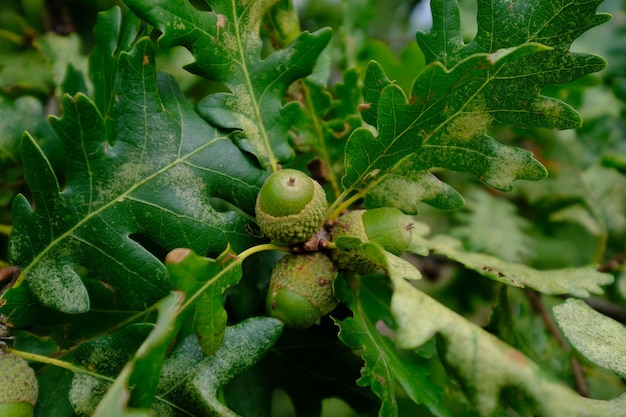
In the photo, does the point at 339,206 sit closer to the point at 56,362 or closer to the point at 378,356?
the point at 378,356

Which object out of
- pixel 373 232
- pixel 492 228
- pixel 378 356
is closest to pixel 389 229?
pixel 373 232

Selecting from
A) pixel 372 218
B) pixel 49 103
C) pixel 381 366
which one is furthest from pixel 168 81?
pixel 49 103

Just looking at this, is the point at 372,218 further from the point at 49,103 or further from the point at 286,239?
the point at 49,103

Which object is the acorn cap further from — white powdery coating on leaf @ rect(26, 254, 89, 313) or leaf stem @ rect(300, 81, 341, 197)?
white powdery coating on leaf @ rect(26, 254, 89, 313)

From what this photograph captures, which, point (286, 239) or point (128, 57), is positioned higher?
point (128, 57)

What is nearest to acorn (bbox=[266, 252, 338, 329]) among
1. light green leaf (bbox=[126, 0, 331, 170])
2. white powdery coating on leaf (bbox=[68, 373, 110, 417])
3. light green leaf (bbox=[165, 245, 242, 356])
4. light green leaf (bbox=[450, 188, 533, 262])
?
light green leaf (bbox=[165, 245, 242, 356])

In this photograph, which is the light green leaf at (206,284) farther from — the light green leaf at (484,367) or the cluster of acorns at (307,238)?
the light green leaf at (484,367)
